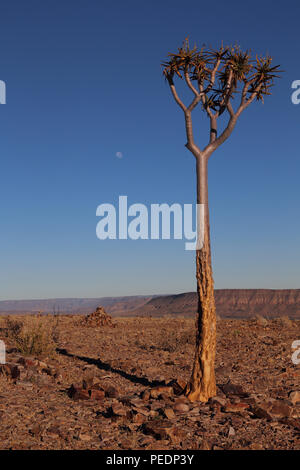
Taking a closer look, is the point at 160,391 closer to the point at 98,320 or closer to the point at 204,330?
the point at 204,330

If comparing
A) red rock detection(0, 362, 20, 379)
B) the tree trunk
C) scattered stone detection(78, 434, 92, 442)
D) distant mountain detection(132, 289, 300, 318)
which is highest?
the tree trunk

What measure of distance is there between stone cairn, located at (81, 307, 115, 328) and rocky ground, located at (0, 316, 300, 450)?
6.09 meters

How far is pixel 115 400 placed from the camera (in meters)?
8.36

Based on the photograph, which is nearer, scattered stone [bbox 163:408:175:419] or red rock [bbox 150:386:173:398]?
scattered stone [bbox 163:408:175:419]

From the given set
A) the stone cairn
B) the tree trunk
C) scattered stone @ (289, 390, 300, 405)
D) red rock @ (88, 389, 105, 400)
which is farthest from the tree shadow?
the stone cairn

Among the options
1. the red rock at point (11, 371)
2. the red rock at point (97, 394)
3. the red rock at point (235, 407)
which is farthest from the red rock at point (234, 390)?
the red rock at point (11, 371)

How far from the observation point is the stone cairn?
2072 centimetres

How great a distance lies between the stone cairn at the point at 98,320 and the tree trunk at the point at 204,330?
40.6ft

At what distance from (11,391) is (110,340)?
743 centimetres

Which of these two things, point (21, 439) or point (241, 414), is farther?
point (241, 414)

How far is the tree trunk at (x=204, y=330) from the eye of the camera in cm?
860

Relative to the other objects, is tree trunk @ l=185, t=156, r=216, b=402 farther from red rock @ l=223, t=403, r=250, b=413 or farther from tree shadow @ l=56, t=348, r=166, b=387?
tree shadow @ l=56, t=348, r=166, b=387
